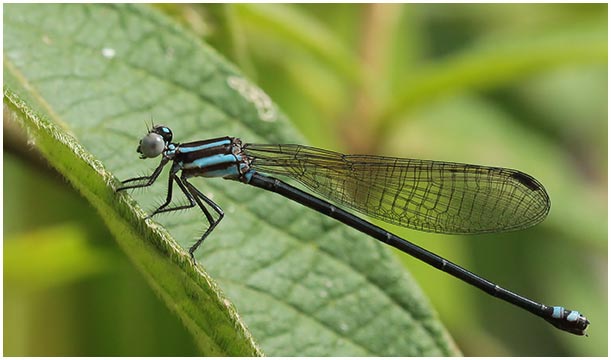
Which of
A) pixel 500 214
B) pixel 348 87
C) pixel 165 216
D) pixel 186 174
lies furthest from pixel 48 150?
pixel 348 87

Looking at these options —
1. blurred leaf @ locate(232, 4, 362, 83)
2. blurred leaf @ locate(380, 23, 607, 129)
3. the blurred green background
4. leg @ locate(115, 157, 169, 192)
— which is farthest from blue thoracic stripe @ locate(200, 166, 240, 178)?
blurred leaf @ locate(380, 23, 607, 129)

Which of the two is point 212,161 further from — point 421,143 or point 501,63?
point 421,143

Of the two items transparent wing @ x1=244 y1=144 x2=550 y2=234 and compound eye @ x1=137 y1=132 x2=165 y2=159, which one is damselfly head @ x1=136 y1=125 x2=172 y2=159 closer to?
compound eye @ x1=137 y1=132 x2=165 y2=159

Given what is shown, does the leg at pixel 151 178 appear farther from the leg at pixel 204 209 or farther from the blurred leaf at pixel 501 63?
the blurred leaf at pixel 501 63

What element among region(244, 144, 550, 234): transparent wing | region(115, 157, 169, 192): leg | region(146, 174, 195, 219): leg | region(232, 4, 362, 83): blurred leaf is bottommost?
region(146, 174, 195, 219): leg

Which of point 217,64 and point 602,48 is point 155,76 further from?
point 602,48

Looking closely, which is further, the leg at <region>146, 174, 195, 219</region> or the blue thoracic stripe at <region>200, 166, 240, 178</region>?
the blue thoracic stripe at <region>200, 166, 240, 178</region>

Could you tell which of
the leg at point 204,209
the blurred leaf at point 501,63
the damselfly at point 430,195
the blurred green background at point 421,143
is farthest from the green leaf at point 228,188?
the blurred leaf at point 501,63
